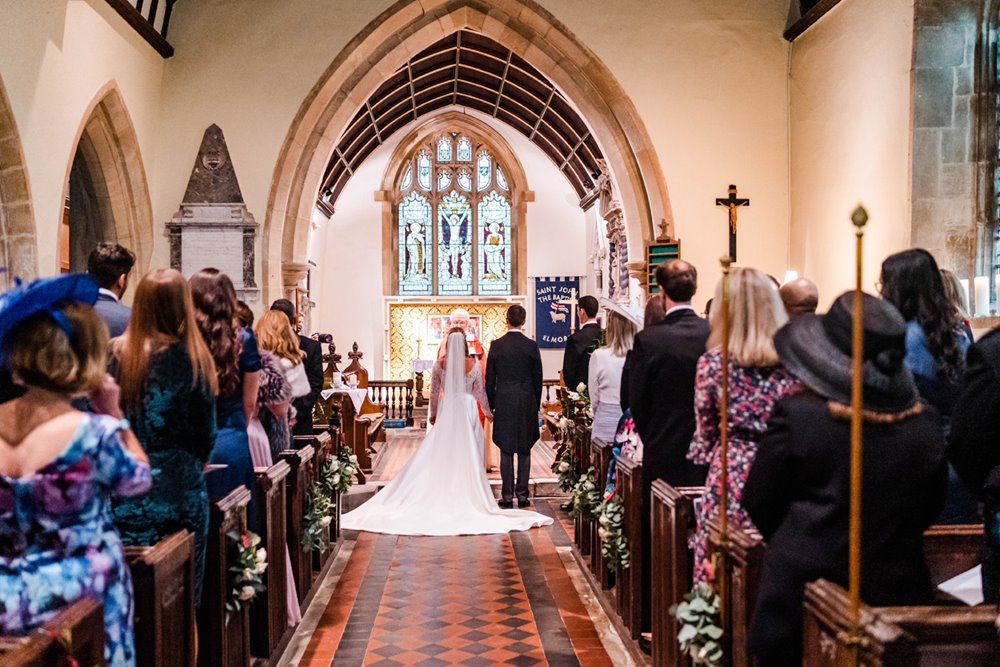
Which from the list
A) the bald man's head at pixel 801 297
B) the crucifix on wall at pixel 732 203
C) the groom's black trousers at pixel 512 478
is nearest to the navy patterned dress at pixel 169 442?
the bald man's head at pixel 801 297

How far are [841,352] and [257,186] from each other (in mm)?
7861

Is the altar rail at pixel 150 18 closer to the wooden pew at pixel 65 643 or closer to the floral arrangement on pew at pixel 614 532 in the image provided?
the floral arrangement on pew at pixel 614 532

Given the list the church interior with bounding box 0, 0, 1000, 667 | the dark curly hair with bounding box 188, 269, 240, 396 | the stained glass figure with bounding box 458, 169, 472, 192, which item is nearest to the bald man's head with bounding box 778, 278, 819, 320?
the church interior with bounding box 0, 0, 1000, 667

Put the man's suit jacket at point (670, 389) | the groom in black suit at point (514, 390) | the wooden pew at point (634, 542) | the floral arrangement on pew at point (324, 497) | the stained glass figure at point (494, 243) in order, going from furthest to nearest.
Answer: the stained glass figure at point (494, 243)
the groom in black suit at point (514, 390)
the floral arrangement on pew at point (324, 497)
the wooden pew at point (634, 542)
the man's suit jacket at point (670, 389)

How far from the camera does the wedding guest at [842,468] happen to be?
6.40ft

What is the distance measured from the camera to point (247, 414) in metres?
3.34

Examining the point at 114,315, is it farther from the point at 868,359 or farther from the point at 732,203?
the point at 732,203

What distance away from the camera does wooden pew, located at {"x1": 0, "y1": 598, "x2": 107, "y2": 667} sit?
1585 millimetres

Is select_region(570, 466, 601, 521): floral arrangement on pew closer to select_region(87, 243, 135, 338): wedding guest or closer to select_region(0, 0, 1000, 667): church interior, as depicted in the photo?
select_region(0, 0, 1000, 667): church interior

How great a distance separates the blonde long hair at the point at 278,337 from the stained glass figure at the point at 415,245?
44.7ft

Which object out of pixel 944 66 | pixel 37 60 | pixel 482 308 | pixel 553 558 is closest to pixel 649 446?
pixel 553 558

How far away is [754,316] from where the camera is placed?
8.89 ft

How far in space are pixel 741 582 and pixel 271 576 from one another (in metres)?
1.92

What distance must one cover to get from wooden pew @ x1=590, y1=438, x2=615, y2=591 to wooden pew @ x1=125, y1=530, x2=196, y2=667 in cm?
240
